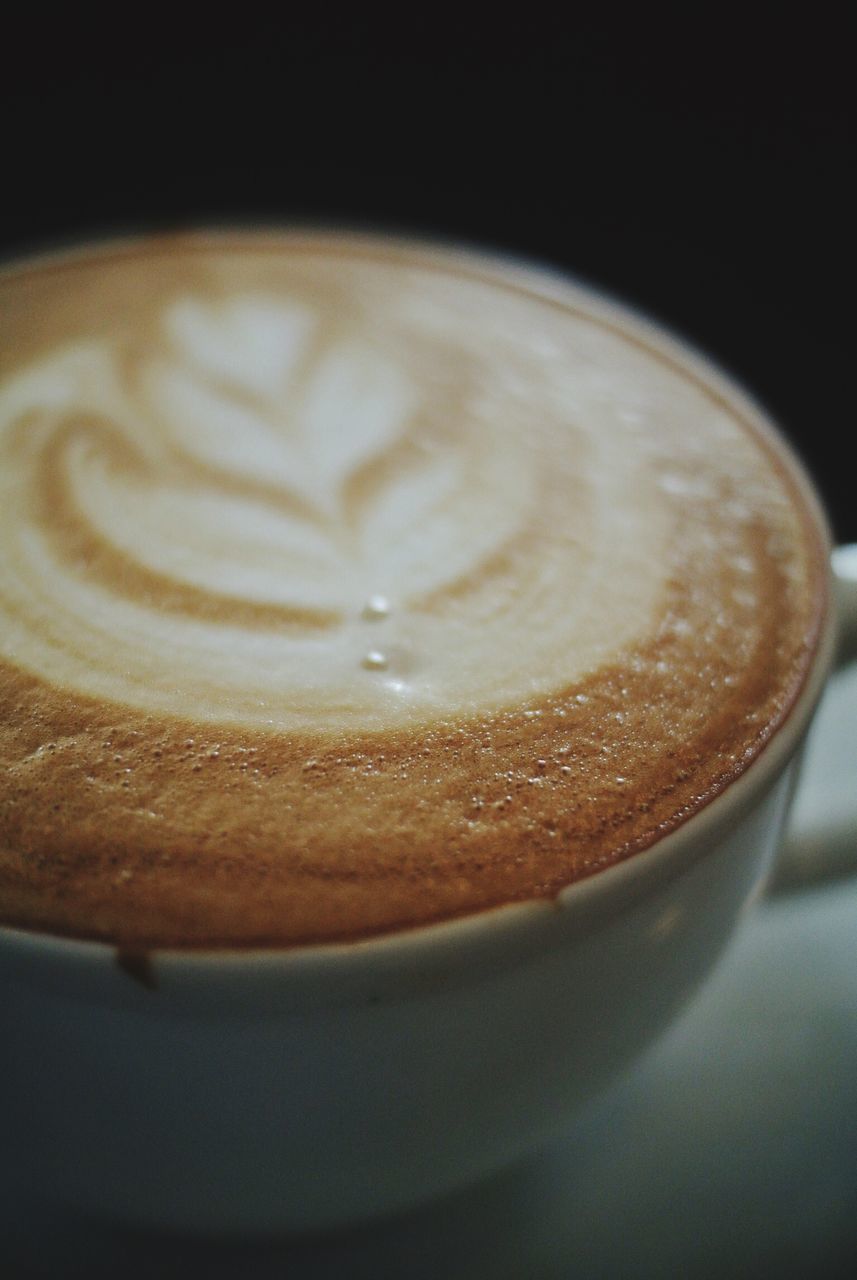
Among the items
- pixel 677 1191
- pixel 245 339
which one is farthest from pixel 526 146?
pixel 677 1191

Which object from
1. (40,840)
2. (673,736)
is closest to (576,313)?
(673,736)

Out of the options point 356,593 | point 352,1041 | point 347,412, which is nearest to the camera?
point 352,1041

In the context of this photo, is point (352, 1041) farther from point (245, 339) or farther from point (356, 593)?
point (245, 339)

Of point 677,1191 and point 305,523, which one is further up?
point 305,523

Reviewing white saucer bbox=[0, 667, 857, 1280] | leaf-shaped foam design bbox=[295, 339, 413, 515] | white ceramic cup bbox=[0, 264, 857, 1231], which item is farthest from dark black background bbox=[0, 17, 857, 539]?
white ceramic cup bbox=[0, 264, 857, 1231]

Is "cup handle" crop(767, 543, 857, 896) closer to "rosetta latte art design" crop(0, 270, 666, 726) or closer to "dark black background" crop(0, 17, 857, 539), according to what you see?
"rosetta latte art design" crop(0, 270, 666, 726)

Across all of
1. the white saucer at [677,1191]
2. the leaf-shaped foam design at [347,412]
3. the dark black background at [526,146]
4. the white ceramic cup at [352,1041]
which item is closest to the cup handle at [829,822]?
the white saucer at [677,1191]

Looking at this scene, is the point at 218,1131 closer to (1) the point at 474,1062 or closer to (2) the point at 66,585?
(1) the point at 474,1062
